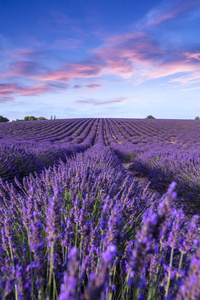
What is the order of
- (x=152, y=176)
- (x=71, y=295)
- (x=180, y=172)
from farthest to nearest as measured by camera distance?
(x=152, y=176) → (x=180, y=172) → (x=71, y=295)

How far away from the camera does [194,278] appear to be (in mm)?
534

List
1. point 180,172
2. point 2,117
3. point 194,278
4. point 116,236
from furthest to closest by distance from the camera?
1. point 2,117
2. point 180,172
3. point 116,236
4. point 194,278

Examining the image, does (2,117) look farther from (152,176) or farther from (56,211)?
(56,211)

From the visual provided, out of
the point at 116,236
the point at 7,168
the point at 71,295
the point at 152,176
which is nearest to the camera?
the point at 71,295

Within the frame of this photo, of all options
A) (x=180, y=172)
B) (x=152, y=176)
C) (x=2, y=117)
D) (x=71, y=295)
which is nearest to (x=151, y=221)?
(x=71, y=295)

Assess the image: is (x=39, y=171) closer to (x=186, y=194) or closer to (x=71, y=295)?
(x=186, y=194)

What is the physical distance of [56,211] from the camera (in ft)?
2.66

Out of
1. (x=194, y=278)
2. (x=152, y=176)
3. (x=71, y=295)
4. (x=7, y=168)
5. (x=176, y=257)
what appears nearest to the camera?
(x=71, y=295)

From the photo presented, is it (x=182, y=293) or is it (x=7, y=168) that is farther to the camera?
(x=7, y=168)

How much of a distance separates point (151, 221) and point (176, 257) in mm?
1262

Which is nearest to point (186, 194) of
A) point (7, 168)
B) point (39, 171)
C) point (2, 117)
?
point (39, 171)

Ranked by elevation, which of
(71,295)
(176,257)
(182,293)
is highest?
(71,295)

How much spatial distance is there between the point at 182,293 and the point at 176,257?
1.16 m

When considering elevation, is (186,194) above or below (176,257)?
below
